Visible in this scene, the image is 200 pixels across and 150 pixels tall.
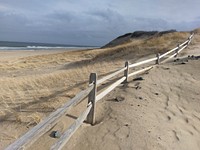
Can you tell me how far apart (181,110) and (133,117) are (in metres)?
1.74

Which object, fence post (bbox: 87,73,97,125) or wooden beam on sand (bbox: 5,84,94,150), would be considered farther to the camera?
fence post (bbox: 87,73,97,125)

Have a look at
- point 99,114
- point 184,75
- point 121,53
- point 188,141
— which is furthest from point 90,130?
point 121,53

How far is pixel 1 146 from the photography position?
6.56 m

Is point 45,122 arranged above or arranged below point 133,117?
above

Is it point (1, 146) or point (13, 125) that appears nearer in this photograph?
point (1, 146)

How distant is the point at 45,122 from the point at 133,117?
3635mm

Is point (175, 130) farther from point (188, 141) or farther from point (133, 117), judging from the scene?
point (133, 117)

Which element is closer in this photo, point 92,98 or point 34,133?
point 34,133

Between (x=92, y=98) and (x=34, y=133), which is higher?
(x=34, y=133)

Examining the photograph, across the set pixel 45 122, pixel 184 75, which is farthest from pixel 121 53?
pixel 45 122

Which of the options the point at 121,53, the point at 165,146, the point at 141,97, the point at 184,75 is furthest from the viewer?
the point at 121,53

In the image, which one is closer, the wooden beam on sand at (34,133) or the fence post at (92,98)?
the wooden beam on sand at (34,133)

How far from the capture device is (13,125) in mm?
7566

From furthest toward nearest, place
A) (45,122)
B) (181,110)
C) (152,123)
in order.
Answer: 1. (181,110)
2. (152,123)
3. (45,122)
